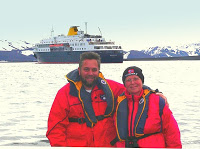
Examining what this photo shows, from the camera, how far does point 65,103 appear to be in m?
3.96

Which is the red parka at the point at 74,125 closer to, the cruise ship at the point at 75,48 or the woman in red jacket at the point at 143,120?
the woman in red jacket at the point at 143,120

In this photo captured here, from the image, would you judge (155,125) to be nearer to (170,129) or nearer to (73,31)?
(170,129)

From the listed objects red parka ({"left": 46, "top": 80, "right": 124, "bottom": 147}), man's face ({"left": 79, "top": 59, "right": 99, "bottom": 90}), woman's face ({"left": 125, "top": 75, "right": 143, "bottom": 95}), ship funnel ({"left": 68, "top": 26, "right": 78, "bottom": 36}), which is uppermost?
ship funnel ({"left": 68, "top": 26, "right": 78, "bottom": 36})

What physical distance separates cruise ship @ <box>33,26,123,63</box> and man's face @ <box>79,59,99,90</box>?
255 feet

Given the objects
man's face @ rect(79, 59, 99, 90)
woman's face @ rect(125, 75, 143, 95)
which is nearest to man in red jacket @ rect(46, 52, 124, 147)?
man's face @ rect(79, 59, 99, 90)

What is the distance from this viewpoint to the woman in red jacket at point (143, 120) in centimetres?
371

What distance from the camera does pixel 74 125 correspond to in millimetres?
4074

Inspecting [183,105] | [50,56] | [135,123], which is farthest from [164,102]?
[50,56]

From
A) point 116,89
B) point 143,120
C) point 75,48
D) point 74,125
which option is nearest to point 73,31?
point 75,48

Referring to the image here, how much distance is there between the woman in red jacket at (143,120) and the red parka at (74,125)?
280mm

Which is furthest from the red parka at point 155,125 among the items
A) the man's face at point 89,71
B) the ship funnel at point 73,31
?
the ship funnel at point 73,31

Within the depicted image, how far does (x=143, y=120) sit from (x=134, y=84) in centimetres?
43

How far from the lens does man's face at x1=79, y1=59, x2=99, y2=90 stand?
3.94m

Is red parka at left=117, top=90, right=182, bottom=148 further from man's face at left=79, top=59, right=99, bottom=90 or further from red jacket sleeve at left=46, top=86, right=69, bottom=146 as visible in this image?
red jacket sleeve at left=46, top=86, right=69, bottom=146
